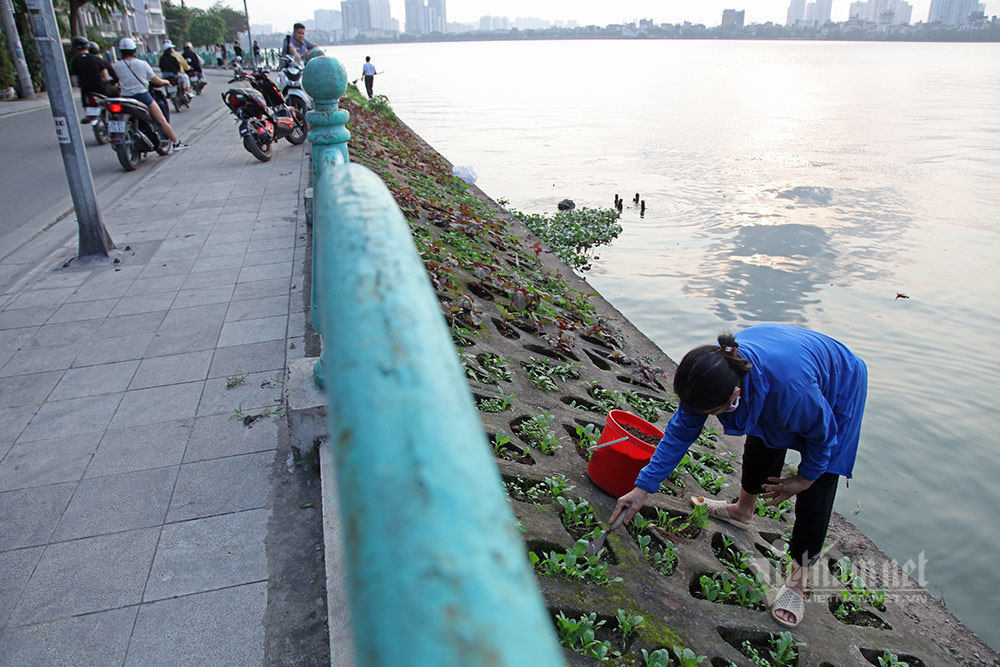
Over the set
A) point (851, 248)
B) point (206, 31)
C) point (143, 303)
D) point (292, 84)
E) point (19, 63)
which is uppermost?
point (206, 31)

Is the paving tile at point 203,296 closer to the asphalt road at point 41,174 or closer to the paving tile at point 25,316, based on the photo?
the paving tile at point 25,316

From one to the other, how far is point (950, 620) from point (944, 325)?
5.55m

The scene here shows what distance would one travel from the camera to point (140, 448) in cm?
299

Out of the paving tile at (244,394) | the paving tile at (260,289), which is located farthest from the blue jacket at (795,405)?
the paving tile at (260,289)

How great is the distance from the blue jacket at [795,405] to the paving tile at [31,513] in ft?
7.84

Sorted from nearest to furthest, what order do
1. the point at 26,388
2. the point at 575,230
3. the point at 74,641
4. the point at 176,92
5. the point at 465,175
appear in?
the point at 74,641 → the point at 26,388 → the point at 575,230 → the point at 465,175 → the point at 176,92

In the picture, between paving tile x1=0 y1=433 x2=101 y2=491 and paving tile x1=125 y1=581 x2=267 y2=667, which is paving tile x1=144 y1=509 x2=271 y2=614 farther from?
paving tile x1=0 y1=433 x2=101 y2=491

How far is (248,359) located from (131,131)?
7.12 meters

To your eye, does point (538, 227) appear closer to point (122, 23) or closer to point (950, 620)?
point (950, 620)

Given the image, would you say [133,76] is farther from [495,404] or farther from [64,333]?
[495,404]

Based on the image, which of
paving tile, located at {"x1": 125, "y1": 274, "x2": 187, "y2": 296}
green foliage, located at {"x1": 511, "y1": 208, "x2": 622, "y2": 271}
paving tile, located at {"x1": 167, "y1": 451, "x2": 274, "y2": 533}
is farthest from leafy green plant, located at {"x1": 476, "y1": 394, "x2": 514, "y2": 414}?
green foliage, located at {"x1": 511, "y1": 208, "x2": 622, "y2": 271}

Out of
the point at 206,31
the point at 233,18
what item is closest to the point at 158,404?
the point at 206,31

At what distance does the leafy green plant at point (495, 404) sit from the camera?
12.1 feet

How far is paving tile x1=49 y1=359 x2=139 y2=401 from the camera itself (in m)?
3.50
